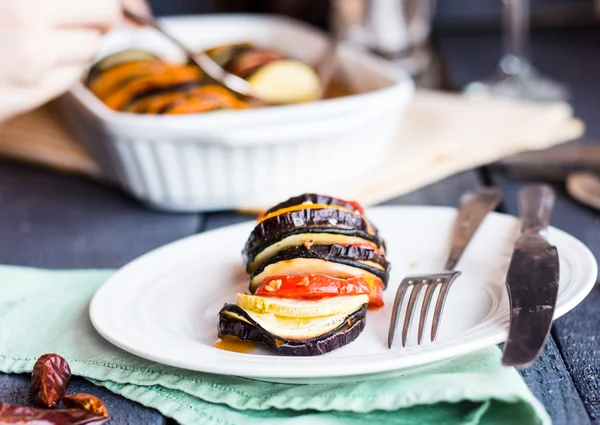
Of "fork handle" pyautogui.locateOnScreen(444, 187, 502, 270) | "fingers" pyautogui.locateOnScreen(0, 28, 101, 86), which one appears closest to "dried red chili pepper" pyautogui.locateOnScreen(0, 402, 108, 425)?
"fork handle" pyautogui.locateOnScreen(444, 187, 502, 270)

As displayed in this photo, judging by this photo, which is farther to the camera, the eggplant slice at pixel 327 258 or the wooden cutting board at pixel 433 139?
the wooden cutting board at pixel 433 139

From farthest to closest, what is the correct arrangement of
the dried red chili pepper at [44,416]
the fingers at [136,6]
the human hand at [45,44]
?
the fingers at [136,6] < the human hand at [45,44] < the dried red chili pepper at [44,416]

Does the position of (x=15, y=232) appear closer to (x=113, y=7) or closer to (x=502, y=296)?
(x=113, y=7)

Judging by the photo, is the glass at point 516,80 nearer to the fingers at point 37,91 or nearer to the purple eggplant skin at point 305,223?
the fingers at point 37,91

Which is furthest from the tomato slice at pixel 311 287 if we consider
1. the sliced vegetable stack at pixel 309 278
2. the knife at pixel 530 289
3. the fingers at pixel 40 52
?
the fingers at pixel 40 52

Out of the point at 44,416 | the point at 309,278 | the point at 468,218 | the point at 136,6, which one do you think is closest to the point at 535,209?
the point at 468,218

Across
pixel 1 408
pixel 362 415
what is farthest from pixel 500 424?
pixel 1 408
